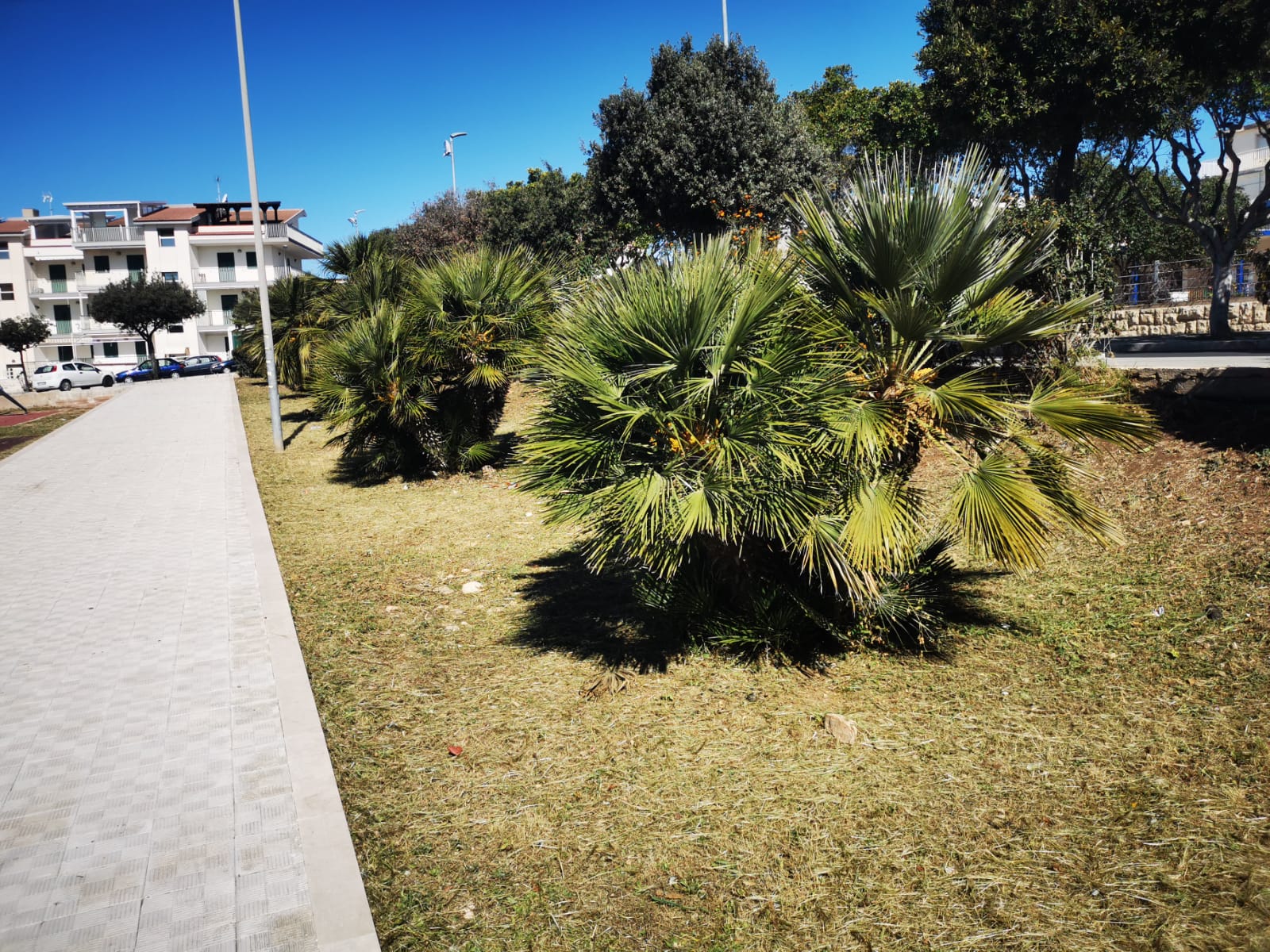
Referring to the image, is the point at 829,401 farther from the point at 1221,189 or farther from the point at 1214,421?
the point at 1221,189

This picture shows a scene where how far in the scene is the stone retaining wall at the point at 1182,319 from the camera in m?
20.9

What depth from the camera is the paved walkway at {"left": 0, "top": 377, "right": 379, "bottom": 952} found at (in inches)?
134

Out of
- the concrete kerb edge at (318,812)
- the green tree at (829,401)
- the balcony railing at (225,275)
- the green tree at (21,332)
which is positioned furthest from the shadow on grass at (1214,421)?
the balcony railing at (225,275)

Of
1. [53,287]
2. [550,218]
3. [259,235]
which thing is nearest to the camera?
[259,235]

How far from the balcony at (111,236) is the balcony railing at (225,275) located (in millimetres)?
4076

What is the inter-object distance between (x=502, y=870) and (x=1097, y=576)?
16.5 feet

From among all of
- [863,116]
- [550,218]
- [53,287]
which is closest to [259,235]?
[550,218]

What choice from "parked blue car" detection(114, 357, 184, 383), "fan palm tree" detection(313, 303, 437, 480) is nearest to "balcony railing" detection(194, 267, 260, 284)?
"parked blue car" detection(114, 357, 184, 383)

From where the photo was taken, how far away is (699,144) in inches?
830

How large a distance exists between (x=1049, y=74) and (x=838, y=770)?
762 inches

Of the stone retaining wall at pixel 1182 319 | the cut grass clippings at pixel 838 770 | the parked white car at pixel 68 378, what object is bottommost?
the cut grass clippings at pixel 838 770

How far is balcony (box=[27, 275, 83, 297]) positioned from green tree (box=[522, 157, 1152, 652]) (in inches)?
2688

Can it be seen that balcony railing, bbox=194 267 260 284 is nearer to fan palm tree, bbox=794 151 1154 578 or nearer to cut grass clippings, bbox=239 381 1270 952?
cut grass clippings, bbox=239 381 1270 952

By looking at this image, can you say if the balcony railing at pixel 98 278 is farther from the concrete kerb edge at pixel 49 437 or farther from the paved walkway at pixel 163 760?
the paved walkway at pixel 163 760
